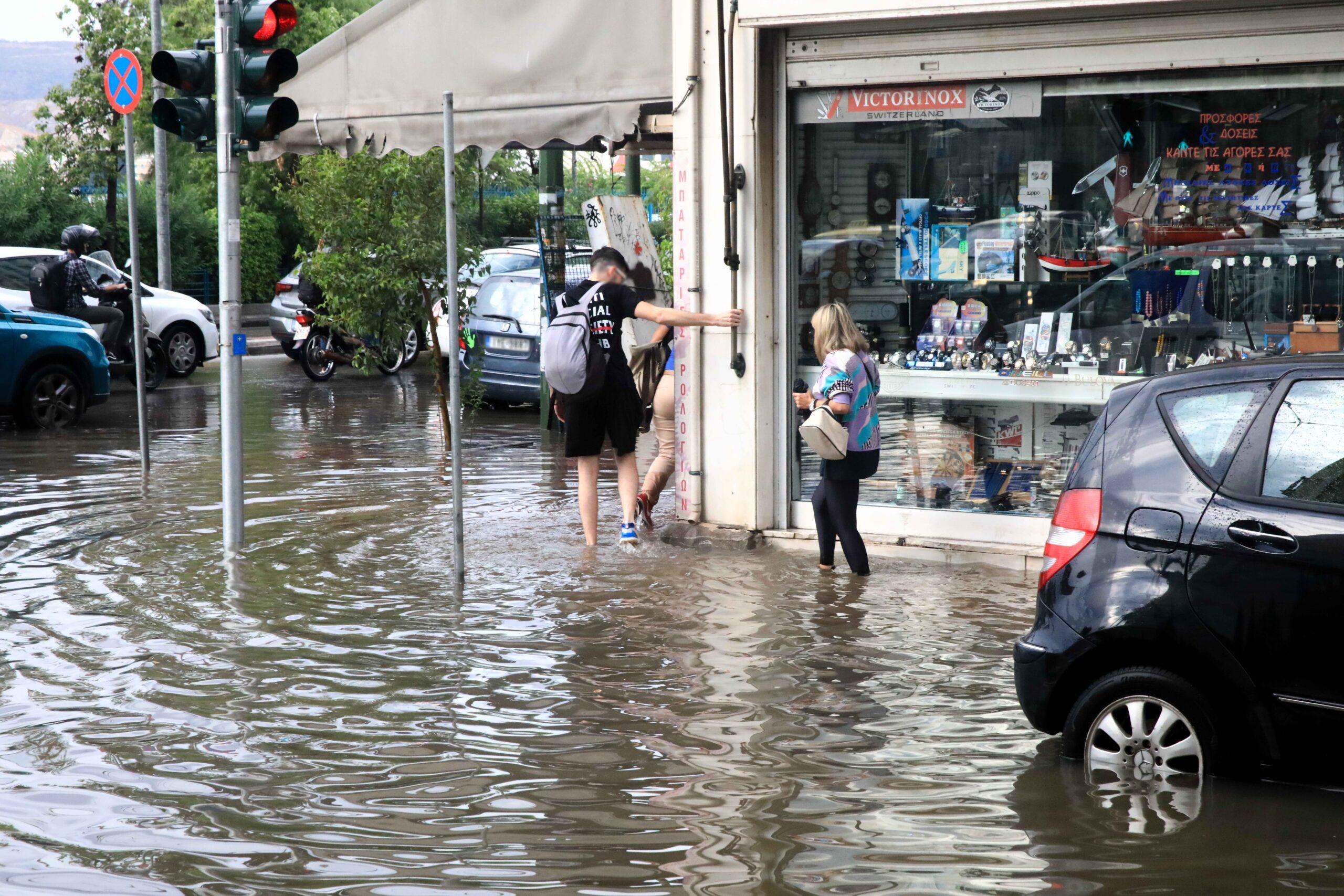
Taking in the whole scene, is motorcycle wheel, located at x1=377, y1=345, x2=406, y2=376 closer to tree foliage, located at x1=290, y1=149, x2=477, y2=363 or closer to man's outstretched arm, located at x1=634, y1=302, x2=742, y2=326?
tree foliage, located at x1=290, y1=149, x2=477, y2=363

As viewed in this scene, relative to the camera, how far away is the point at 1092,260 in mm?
9250

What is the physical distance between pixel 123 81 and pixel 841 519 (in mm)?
9689

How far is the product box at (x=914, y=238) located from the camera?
9641 millimetres

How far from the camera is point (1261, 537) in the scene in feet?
16.4

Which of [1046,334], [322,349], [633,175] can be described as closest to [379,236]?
[633,175]

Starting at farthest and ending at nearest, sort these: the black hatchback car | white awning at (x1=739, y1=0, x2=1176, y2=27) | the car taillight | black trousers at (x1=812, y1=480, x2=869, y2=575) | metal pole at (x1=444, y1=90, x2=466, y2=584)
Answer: black trousers at (x1=812, y1=480, x2=869, y2=575) → white awning at (x1=739, y1=0, x2=1176, y2=27) → metal pole at (x1=444, y1=90, x2=466, y2=584) → the car taillight → the black hatchback car

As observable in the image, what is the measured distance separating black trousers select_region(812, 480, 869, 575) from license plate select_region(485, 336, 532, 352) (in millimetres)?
8707

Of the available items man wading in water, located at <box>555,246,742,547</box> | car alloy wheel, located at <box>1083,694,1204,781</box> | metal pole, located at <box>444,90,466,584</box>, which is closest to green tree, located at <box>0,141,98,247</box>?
man wading in water, located at <box>555,246,742,547</box>

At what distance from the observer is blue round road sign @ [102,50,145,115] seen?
15133mm

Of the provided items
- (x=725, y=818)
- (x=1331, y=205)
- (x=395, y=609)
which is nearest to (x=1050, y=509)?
(x=1331, y=205)

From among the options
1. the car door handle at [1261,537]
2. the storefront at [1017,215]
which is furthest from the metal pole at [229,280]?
the car door handle at [1261,537]

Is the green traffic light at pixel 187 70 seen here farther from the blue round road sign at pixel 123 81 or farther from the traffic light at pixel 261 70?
the blue round road sign at pixel 123 81

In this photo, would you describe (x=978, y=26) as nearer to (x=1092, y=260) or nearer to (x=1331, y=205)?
(x=1092, y=260)

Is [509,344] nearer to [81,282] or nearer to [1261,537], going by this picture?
[81,282]
